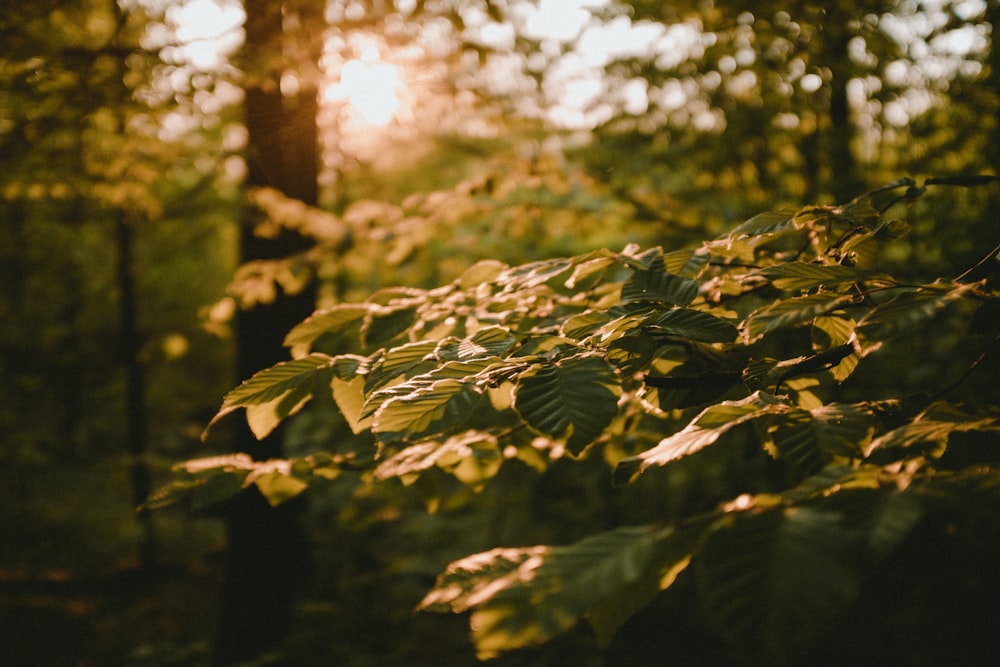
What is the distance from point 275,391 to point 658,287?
2.59 feet

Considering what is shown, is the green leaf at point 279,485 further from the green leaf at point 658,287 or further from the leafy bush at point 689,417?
the green leaf at point 658,287

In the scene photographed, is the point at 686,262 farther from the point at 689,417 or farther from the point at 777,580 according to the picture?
the point at 777,580

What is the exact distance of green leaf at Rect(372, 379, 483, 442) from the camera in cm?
90

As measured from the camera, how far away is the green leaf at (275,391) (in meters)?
1.22

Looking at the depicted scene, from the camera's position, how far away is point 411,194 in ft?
16.6

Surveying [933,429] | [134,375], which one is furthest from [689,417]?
[134,375]

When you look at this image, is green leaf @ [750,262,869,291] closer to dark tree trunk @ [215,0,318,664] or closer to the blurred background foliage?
the blurred background foliage

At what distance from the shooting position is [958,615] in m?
0.84

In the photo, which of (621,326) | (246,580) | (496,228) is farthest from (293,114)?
(621,326)

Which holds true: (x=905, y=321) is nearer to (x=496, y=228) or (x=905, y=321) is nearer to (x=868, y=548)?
(x=868, y=548)

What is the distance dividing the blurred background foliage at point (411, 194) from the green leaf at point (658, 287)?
3.04 ft

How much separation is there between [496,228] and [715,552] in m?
3.07

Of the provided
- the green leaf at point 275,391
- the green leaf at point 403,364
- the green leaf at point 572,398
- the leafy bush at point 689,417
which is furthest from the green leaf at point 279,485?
the green leaf at point 572,398

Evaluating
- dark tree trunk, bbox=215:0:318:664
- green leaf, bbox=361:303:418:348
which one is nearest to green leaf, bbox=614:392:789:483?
green leaf, bbox=361:303:418:348
